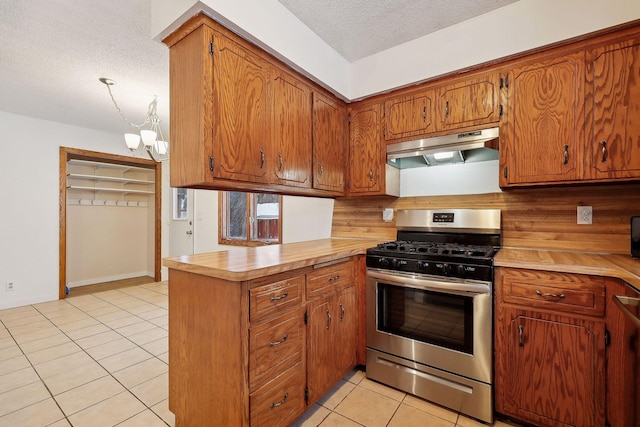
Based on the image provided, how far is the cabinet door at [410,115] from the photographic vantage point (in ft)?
7.61

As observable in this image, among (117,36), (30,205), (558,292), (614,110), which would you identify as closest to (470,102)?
(614,110)

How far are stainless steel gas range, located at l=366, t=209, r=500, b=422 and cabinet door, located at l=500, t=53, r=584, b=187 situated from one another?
0.44 metres

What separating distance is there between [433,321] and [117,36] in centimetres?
315

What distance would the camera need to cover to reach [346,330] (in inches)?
81.9

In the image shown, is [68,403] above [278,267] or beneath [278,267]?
beneath

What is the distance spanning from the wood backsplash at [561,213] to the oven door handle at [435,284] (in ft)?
2.52

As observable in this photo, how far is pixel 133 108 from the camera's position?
3588 millimetres

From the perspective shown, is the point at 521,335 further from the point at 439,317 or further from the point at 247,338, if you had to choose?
the point at 247,338

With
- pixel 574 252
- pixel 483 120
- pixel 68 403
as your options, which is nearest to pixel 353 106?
pixel 483 120

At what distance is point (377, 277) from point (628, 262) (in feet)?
4.68

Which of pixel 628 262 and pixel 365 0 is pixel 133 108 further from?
pixel 628 262

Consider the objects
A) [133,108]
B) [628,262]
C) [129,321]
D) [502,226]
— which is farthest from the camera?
[133,108]

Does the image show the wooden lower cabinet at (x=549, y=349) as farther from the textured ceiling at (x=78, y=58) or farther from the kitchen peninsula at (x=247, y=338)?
the textured ceiling at (x=78, y=58)

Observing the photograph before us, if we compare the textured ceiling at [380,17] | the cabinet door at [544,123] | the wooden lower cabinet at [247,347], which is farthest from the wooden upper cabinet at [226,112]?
the cabinet door at [544,123]
